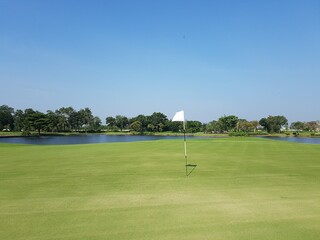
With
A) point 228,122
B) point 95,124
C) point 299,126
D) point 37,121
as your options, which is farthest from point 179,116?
point 299,126

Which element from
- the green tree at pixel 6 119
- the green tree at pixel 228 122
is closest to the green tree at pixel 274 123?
the green tree at pixel 228 122

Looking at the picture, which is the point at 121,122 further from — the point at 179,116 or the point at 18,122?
the point at 179,116

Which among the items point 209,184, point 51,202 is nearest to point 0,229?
point 51,202

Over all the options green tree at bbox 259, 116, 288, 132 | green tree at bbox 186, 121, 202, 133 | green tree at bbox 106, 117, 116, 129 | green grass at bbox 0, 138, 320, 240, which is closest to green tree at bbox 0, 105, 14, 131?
green tree at bbox 106, 117, 116, 129

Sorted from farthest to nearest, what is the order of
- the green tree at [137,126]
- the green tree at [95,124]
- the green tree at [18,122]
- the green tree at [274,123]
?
the green tree at [95,124] → the green tree at [137,126] → the green tree at [274,123] → the green tree at [18,122]

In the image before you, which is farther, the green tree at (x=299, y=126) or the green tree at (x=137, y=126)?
the green tree at (x=299, y=126)

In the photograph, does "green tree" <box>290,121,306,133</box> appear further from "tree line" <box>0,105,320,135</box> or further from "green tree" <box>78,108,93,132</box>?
"green tree" <box>78,108,93,132</box>

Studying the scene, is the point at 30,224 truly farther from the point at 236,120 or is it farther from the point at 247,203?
the point at 236,120

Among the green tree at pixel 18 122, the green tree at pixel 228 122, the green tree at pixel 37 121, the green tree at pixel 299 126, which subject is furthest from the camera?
the green tree at pixel 299 126

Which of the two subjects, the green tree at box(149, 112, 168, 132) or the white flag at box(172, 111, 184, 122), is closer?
the white flag at box(172, 111, 184, 122)

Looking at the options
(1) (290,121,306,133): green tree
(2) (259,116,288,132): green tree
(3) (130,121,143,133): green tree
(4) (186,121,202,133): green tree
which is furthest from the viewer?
(1) (290,121,306,133): green tree

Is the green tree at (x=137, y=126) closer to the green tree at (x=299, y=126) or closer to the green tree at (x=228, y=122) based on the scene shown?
the green tree at (x=228, y=122)

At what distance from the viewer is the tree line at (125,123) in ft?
458

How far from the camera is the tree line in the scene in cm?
13950
